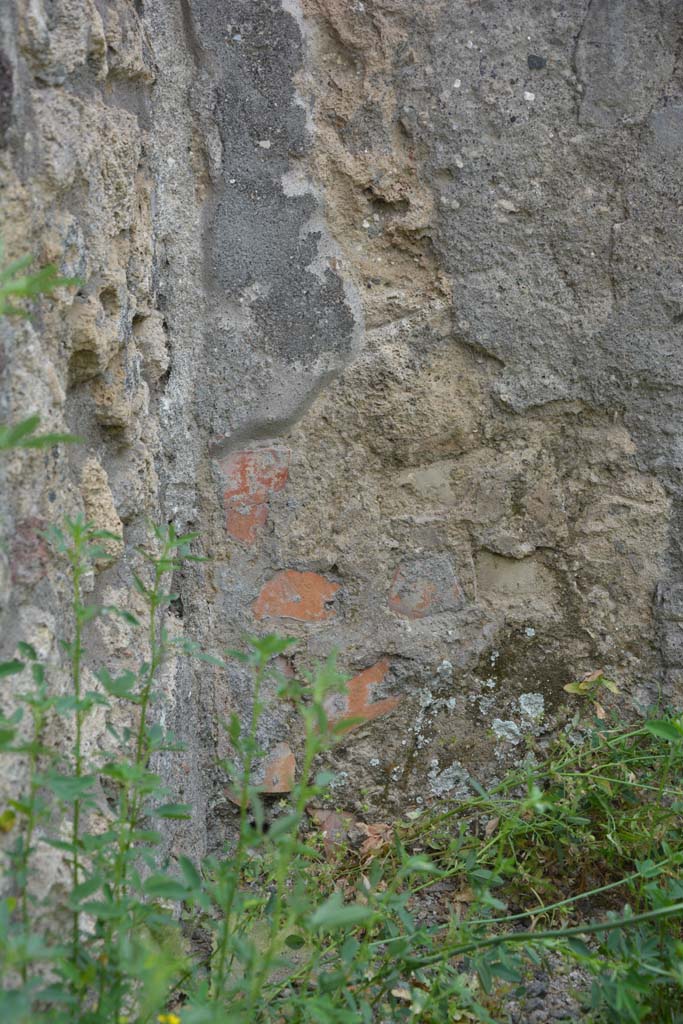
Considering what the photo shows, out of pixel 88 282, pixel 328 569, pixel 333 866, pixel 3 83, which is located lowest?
pixel 333 866

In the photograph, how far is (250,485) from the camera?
5.74 feet

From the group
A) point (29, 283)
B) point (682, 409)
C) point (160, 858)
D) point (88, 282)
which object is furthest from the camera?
point (682, 409)

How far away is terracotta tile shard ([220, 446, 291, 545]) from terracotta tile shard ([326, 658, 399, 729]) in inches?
13.5

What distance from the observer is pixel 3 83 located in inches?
41.0

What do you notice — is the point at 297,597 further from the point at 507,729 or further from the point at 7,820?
the point at 7,820

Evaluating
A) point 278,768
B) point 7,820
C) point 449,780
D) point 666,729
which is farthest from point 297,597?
point 7,820

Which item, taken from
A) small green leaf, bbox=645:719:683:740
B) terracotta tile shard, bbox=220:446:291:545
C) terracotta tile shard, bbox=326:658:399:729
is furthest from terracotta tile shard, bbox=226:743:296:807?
small green leaf, bbox=645:719:683:740

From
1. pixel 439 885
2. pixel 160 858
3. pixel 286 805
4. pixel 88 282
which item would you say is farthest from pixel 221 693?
pixel 88 282

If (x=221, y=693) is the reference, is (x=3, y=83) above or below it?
above

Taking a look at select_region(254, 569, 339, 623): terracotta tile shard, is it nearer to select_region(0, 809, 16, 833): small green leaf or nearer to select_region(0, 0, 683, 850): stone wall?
select_region(0, 0, 683, 850): stone wall

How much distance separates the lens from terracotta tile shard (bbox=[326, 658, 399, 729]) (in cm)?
180

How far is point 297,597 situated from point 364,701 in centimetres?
24

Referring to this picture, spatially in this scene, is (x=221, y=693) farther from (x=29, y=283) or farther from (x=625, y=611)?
(x=29, y=283)

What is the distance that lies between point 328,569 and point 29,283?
1088 millimetres
